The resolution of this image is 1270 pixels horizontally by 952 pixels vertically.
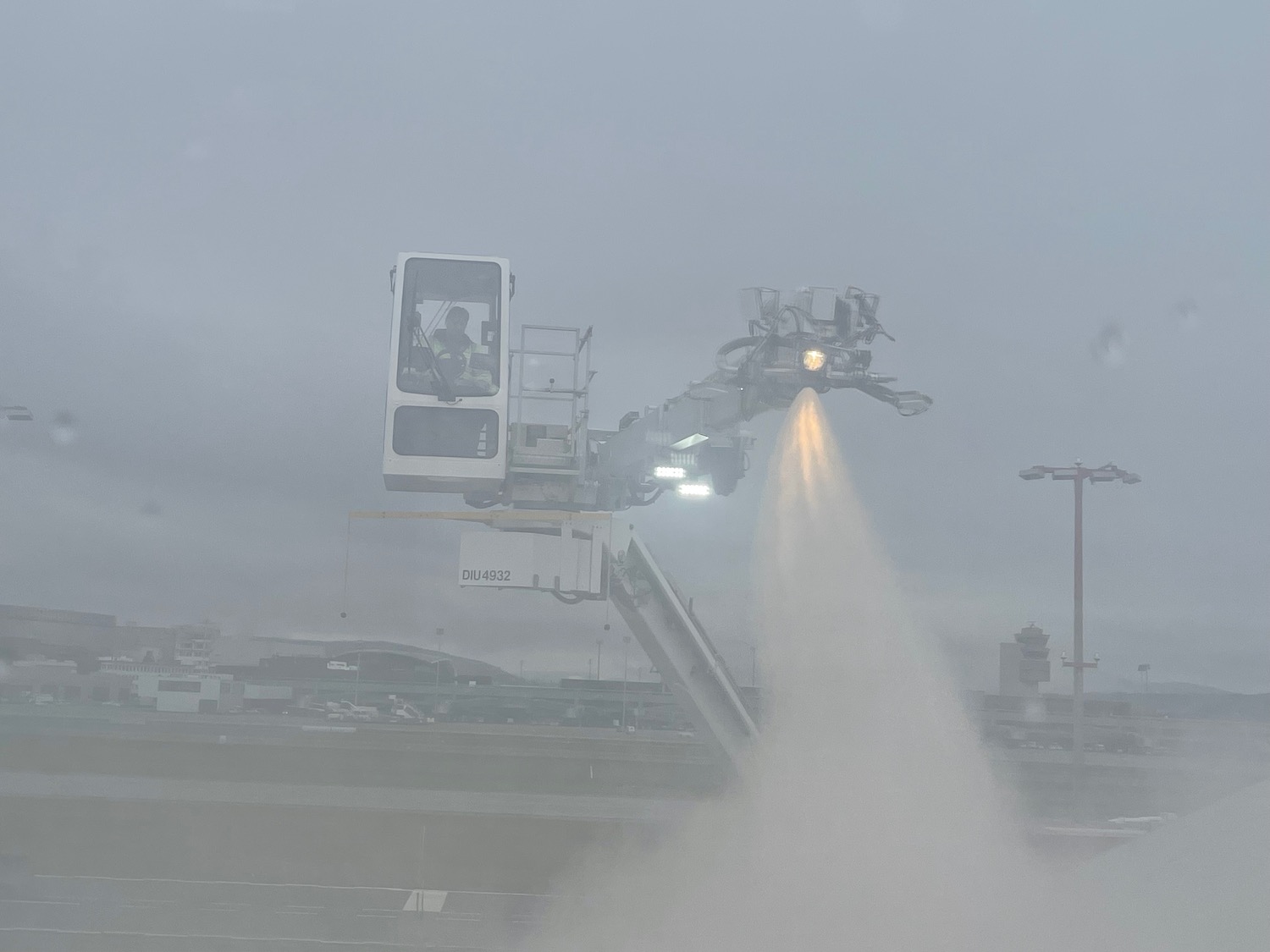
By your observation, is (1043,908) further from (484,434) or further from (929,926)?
(484,434)

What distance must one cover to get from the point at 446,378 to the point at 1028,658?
14.8 m

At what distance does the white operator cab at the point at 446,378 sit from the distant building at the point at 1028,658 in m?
14.0

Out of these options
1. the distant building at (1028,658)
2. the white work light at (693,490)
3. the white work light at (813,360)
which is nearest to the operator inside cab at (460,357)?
the white work light at (693,490)

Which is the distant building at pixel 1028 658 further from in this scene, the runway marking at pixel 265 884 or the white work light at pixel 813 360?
the white work light at pixel 813 360

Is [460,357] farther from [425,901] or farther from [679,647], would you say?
[425,901]

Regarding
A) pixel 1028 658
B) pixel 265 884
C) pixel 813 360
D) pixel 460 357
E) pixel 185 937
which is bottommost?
pixel 265 884

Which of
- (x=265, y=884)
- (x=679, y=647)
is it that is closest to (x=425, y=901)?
(x=265, y=884)

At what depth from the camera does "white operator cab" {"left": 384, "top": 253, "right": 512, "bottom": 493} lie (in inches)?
396

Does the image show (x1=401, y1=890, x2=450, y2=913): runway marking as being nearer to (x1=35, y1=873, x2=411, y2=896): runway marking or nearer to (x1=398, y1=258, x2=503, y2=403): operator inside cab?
(x1=35, y1=873, x2=411, y2=896): runway marking

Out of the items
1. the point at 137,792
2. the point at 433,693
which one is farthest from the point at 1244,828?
the point at 433,693

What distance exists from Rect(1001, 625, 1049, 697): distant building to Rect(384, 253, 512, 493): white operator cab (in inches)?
550

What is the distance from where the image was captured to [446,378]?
1014 cm

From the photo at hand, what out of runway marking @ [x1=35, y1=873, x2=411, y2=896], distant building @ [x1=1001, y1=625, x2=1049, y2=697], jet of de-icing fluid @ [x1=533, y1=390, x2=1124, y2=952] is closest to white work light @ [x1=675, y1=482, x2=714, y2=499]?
jet of de-icing fluid @ [x1=533, y1=390, x2=1124, y2=952]

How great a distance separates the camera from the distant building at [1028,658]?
67.9ft
